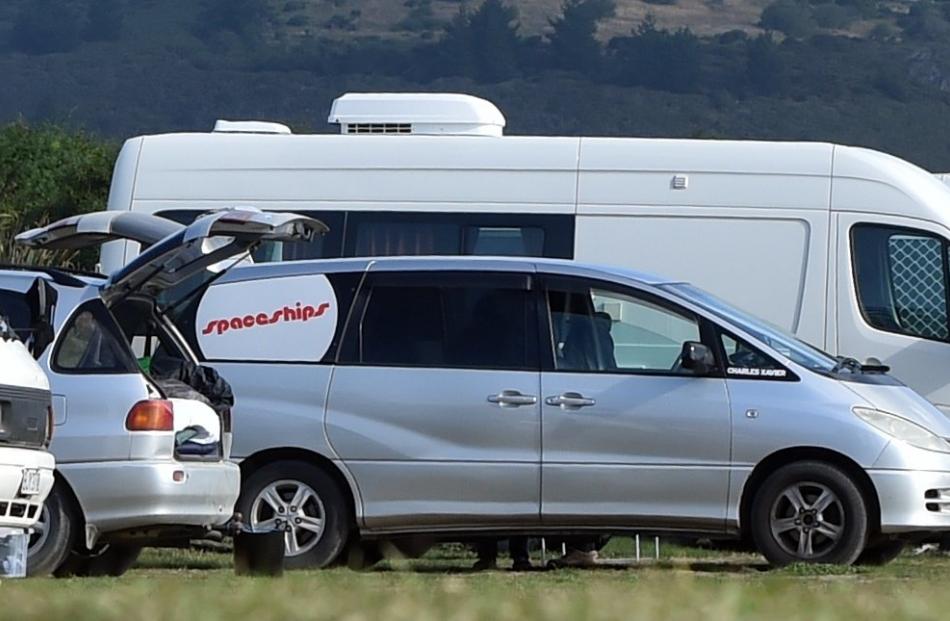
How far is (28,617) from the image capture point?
5.00m

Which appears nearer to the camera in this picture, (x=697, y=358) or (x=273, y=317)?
(x=697, y=358)

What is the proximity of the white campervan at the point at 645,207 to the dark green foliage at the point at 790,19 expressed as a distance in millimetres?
91673

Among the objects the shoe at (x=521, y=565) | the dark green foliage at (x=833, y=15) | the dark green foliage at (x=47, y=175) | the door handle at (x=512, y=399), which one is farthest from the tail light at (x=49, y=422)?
the dark green foliage at (x=833, y=15)

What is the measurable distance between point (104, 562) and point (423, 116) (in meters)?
5.95

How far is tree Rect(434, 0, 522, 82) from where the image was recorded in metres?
103

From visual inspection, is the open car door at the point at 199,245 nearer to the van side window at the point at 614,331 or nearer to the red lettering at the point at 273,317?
the red lettering at the point at 273,317

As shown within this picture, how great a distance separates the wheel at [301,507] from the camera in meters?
12.2

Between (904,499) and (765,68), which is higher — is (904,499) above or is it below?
below

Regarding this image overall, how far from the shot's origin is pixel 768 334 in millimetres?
12523

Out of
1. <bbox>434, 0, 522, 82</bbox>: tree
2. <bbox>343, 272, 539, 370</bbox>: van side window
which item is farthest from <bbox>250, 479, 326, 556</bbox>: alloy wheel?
<bbox>434, 0, 522, 82</bbox>: tree

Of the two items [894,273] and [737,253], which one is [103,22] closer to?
[737,253]

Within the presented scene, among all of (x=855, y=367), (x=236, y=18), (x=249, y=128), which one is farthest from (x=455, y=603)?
(x=236, y=18)

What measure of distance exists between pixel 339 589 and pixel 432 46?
10283 centimetres

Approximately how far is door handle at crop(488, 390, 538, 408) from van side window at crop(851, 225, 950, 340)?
359 cm
